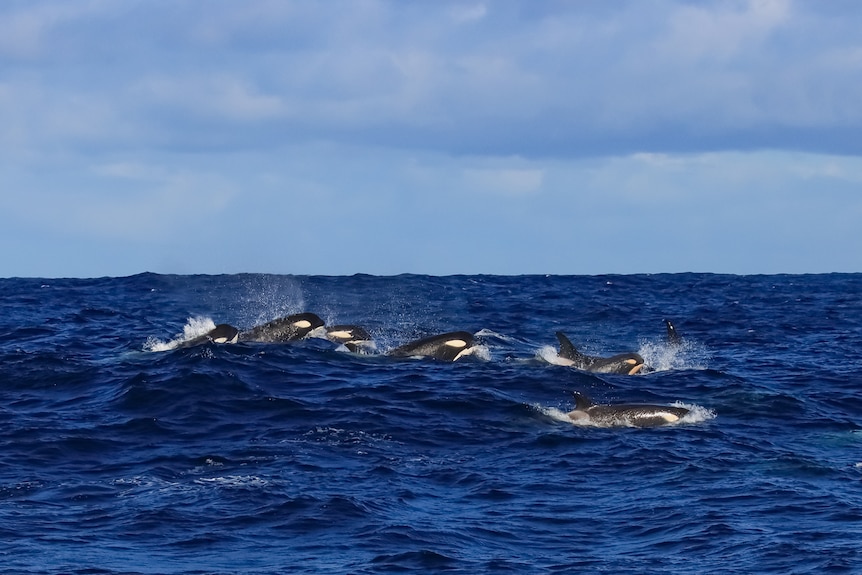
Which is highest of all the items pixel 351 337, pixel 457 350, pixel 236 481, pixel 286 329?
pixel 286 329

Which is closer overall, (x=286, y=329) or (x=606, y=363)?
(x=606, y=363)

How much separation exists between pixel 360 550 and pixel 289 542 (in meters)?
0.91

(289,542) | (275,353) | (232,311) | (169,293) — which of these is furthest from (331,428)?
(169,293)

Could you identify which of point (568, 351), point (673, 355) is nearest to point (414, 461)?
point (568, 351)

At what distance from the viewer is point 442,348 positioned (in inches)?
1122

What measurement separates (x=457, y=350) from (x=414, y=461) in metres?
10.4

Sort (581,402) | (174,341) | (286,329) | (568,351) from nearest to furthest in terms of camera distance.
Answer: (581,402), (568,351), (286,329), (174,341)

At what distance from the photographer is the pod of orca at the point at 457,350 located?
2100 cm

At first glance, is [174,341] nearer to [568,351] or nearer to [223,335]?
[223,335]

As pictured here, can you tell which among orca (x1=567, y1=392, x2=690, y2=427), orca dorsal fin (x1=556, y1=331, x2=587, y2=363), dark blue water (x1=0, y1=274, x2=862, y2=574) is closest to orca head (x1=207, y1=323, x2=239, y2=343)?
dark blue water (x1=0, y1=274, x2=862, y2=574)

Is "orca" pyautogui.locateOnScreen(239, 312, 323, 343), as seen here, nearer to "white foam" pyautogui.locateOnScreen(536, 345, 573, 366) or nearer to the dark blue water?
the dark blue water

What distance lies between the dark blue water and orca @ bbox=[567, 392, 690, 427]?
350mm

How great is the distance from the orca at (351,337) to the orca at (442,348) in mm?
1751

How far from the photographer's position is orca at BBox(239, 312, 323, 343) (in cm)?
3092
